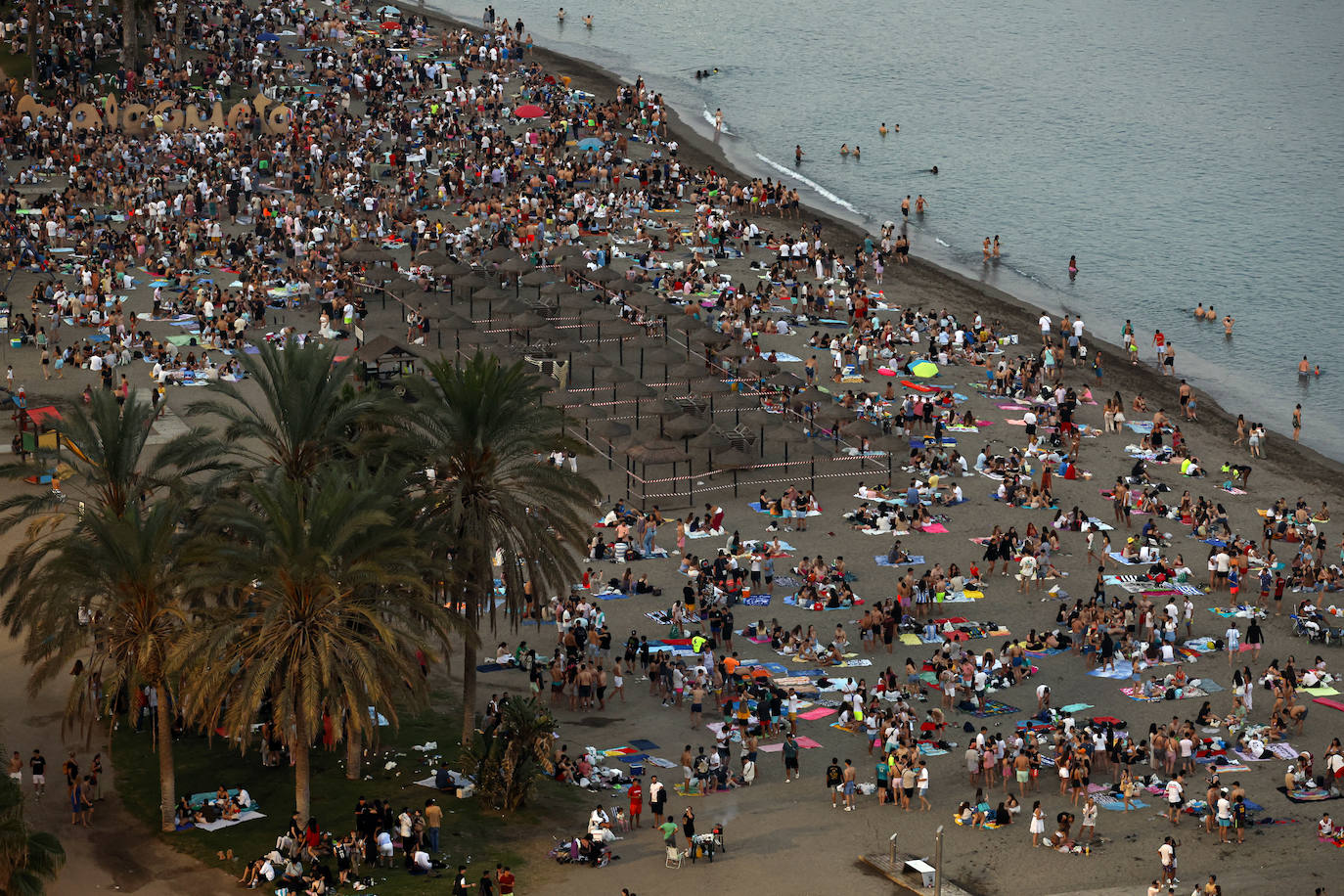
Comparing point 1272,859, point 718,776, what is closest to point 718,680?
point 718,776

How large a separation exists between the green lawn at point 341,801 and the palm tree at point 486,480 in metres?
3.00

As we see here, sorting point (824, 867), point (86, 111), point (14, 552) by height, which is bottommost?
point (824, 867)

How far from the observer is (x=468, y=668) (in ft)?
121

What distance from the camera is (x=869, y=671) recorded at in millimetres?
42969

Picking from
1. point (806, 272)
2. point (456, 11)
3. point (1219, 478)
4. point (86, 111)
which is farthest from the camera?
point (456, 11)

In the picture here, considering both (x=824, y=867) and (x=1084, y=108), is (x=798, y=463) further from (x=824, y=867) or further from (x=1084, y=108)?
(x=1084, y=108)

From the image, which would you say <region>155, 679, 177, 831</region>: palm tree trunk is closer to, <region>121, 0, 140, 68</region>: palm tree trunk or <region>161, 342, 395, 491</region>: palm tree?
<region>161, 342, 395, 491</region>: palm tree

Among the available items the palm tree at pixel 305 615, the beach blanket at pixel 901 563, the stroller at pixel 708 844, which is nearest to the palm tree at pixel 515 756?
the palm tree at pixel 305 615

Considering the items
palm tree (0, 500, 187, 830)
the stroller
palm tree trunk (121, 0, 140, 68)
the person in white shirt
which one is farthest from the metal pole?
palm tree trunk (121, 0, 140, 68)

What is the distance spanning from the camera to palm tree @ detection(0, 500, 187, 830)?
106 ft

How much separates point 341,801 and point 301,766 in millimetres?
2402

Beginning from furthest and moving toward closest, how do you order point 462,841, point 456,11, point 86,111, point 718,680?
point 456,11 → point 86,111 → point 718,680 → point 462,841

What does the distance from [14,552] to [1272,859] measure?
25.7 metres

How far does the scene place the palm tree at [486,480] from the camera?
35.4 meters
